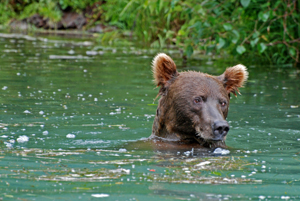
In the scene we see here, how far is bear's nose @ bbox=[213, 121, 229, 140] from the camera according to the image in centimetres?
560

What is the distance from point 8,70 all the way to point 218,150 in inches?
339

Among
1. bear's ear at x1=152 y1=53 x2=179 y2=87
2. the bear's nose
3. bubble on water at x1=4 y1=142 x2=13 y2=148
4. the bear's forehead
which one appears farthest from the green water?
bear's ear at x1=152 y1=53 x2=179 y2=87

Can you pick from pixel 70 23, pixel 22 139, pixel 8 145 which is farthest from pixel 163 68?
pixel 70 23

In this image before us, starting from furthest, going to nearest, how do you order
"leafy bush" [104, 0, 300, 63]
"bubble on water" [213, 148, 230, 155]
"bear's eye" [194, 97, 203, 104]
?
1. "leafy bush" [104, 0, 300, 63]
2. "bear's eye" [194, 97, 203, 104]
3. "bubble on water" [213, 148, 230, 155]

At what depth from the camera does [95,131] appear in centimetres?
744

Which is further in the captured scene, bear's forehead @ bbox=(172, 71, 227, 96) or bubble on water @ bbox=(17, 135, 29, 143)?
bubble on water @ bbox=(17, 135, 29, 143)

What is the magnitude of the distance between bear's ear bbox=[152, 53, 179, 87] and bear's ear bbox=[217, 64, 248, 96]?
63cm

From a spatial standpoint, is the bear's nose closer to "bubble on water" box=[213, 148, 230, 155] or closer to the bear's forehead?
"bubble on water" box=[213, 148, 230, 155]

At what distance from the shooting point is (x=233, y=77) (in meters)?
6.63

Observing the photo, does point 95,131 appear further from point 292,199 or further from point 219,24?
point 219,24

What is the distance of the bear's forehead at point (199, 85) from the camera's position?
6.14 meters

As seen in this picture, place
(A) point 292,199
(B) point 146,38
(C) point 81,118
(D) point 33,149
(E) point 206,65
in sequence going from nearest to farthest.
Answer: (A) point 292,199, (D) point 33,149, (C) point 81,118, (E) point 206,65, (B) point 146,38

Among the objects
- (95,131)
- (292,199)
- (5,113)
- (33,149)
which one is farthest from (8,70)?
(292,199)

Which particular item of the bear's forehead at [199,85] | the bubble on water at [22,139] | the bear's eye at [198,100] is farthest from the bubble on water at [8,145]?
the bear's eye at [198,100]
